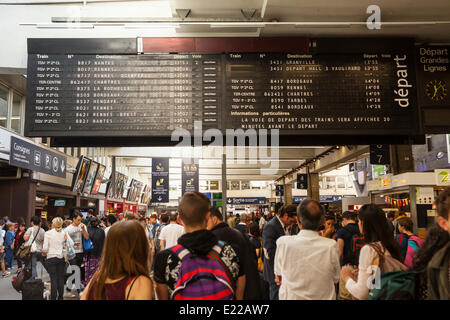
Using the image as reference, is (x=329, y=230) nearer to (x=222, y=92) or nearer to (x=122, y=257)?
(x=222, y=92)

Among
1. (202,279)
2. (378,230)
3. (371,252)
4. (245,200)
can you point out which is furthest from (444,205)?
(245,200)

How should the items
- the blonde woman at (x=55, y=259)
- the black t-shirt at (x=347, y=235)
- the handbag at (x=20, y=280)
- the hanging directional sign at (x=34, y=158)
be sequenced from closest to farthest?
the black t-shirt at (x=347, y=235), the handbag at (x=20, y=280), the blonde woman at (x=55, y=259), the hanging directional sign at (x=34, y=158)

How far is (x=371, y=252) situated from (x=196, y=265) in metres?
1.31

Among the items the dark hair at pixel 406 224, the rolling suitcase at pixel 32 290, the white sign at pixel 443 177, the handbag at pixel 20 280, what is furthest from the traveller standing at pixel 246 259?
the white sign at pixel 443 177

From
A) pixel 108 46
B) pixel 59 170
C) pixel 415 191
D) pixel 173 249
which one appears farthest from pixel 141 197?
pixel 173 249

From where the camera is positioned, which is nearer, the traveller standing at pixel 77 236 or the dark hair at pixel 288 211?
the dark hair at pixel 288 211

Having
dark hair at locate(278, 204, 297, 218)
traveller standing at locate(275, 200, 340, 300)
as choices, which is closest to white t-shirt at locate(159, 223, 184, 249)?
dark hair at locate(278, 204, 297, 218)

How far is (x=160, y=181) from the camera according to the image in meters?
18.6

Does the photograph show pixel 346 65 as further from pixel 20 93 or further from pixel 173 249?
pixel 20 93

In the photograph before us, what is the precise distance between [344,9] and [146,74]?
2627mm

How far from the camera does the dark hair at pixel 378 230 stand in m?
2.84

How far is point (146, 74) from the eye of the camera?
504 cm

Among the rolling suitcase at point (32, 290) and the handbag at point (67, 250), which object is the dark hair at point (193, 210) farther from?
the handbag at point (67, 250)

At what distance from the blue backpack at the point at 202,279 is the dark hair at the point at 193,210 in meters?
0.18
